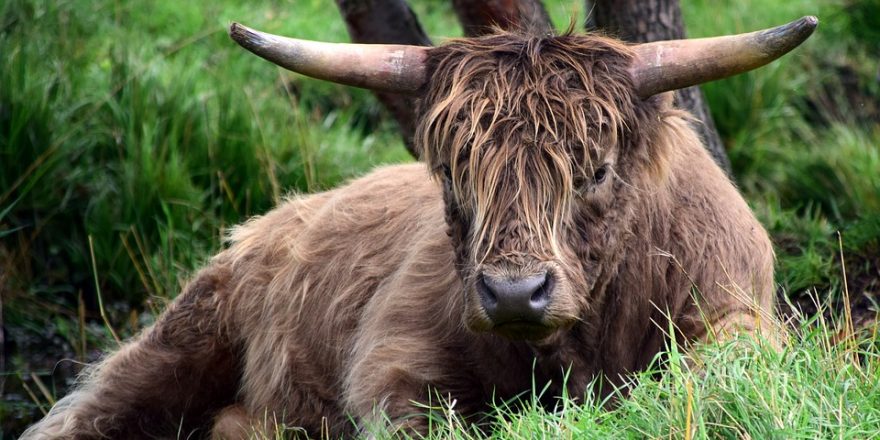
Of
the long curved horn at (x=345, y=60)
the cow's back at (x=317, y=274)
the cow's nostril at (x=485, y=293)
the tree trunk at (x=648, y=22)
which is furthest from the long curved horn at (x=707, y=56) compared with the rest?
the tree trunk at (x=648, y=22)

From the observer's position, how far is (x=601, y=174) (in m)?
4.09

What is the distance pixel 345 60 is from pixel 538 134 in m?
0.68

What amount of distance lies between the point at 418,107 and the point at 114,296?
3.22 m

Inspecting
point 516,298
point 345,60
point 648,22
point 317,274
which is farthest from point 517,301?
point 648,22

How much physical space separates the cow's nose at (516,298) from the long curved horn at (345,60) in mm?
835

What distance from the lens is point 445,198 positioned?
14.0ft

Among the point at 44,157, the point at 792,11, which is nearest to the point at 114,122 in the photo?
the point at 44,157

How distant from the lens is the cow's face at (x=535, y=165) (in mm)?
3816

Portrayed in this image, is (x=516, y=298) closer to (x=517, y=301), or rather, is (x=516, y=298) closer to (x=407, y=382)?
(x=517, y=301)

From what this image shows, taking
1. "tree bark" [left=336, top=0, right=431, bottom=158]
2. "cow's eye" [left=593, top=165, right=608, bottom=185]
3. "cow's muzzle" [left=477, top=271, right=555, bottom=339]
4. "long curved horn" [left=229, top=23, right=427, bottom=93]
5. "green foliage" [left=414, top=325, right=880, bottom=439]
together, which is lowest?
"green foliage" [left=414, top=325, right=880, bottom=439]

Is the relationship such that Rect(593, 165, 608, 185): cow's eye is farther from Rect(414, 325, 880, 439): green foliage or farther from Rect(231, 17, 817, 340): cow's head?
Rect(414, 325, 880, 439): green foliage

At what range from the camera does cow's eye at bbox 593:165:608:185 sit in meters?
4.08

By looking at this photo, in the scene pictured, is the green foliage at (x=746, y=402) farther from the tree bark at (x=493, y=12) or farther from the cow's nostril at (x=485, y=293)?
the tree bark at (x=493, y=12)

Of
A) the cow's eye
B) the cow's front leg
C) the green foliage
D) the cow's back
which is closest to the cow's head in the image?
the cow's eye
